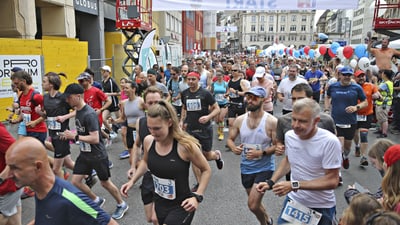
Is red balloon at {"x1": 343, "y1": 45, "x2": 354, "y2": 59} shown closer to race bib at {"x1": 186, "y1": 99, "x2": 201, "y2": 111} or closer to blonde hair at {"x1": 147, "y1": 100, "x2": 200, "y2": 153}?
race bib at {"x1": 186, "y1": 99, "x2": 201, "y2": 111}

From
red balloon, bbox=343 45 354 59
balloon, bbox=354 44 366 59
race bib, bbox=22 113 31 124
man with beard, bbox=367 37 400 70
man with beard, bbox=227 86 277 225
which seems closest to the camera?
man with beard, bbox=227 86 277 225

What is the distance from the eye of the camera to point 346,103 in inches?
237

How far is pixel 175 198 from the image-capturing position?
3.00 m

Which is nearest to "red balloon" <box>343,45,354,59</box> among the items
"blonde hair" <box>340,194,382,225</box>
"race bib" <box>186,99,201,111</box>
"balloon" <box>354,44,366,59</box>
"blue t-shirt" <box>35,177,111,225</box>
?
"balloon" <box>354,44,366,59</box>

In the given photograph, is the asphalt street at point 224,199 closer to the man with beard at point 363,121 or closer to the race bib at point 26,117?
the man with beard at point 363,121

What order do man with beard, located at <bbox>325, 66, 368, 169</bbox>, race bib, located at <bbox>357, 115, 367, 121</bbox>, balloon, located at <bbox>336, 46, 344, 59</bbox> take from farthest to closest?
1. balloon, located at <bbox>336, 46, 344, 59</bbox>
2. race bib, located at <bbox>357, 115, 367, 121</bbox>
3. man with beard, located at <bbox>325, 66, 368, 169</bbox>

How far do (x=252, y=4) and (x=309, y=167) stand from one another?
27.3 feet

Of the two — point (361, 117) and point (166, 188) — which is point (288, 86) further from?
point (166, 188)


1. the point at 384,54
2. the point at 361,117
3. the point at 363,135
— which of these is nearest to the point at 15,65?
the point at 361,117

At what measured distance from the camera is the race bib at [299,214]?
2975mm

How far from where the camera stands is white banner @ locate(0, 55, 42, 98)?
9.20m

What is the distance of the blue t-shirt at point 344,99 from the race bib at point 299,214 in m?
3.53

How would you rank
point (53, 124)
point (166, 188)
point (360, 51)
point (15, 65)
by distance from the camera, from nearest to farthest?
1. point (166, 188)
2. point (53, 124)
3. point (15, 65)
4. point (360, 51)

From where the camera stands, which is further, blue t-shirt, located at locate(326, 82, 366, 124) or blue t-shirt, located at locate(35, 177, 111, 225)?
blue t-shirt, located at locate(326, 82, 366, 124)
